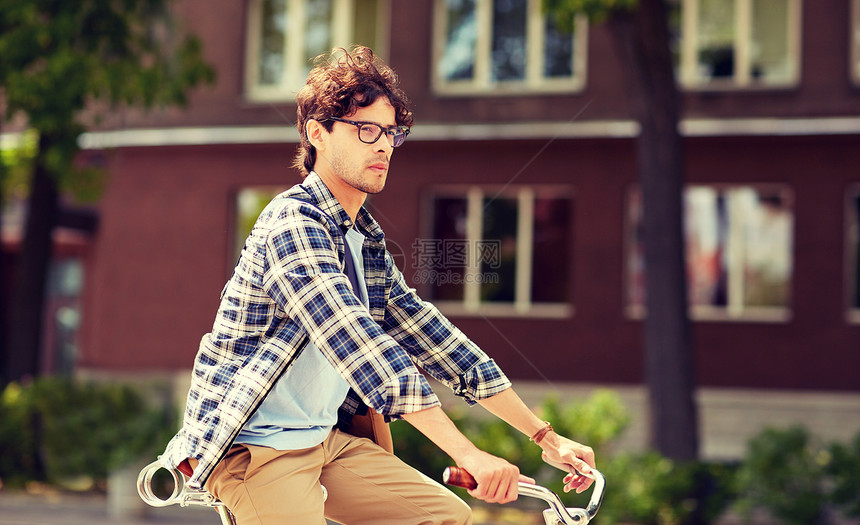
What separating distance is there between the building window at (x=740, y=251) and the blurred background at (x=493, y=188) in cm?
3

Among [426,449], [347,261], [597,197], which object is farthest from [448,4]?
[347,261]

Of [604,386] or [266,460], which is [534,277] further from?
[266,460]

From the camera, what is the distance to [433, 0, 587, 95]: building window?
49.7ft

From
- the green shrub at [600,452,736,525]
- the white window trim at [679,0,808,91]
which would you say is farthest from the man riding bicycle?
the white window trim at [679,0,808,91]

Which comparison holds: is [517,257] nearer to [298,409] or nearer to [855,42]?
[855,42]

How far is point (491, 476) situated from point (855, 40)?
1371 centimetres

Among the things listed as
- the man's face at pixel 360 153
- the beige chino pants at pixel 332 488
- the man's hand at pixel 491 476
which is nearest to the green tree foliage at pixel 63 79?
the man's face at pixel 360 153

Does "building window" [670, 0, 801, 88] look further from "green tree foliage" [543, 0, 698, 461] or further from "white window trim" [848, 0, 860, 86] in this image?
"green tree foliage" [543, 0, 698, 461]

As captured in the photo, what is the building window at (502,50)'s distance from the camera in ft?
49.7

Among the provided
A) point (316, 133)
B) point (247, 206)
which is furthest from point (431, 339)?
point (247, 206)

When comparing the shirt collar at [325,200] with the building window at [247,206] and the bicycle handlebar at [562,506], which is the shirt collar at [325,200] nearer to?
the bicycle handlebar at [562,506]

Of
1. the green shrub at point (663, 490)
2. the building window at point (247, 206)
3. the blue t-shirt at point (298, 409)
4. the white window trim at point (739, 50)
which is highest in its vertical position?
the white window trim at point (739, 50)

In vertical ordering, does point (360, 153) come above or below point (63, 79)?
below

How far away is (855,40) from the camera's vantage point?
1397cm
